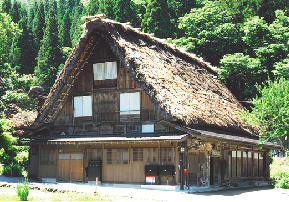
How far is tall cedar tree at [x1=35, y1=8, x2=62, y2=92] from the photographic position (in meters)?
53.6

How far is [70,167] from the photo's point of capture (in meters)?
24.2

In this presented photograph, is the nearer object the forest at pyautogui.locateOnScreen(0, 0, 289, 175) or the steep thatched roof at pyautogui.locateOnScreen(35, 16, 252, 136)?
the steep thatched roof at pyautogui.locateOnScreen(35, 16, 252, 136)

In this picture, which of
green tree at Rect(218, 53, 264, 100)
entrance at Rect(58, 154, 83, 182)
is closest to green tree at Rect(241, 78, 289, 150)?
entrance at Rect(58, 154, 83, 182)

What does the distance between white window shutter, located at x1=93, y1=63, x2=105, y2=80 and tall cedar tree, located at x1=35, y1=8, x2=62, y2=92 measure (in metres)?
30.3

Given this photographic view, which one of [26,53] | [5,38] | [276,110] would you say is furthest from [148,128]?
[26,53]

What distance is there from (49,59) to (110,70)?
33.6 meters

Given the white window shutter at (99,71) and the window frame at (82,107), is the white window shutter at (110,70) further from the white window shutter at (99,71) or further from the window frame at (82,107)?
the window frame at (82,107)

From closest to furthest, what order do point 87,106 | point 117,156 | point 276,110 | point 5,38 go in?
1. point 276,110
2. point 117,156
3. point 87,106
4. point 5,38

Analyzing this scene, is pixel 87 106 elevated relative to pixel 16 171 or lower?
elevated

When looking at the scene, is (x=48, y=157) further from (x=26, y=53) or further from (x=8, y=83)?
(x=26, y=53)

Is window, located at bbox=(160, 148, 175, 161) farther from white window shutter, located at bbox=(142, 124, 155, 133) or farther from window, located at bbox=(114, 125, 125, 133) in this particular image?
window, located at bbox=(114, 125, 125, 133)

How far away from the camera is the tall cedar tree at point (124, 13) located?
52.5m

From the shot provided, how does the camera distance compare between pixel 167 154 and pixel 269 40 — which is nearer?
pixel 167 154

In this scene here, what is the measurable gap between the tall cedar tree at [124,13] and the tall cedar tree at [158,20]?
14.5 ft
